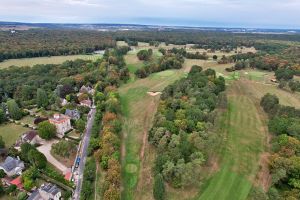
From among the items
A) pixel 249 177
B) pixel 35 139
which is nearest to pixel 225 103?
pixel 249 177

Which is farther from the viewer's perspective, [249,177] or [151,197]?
[249,177]

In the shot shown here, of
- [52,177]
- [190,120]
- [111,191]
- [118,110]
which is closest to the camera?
[111,191]

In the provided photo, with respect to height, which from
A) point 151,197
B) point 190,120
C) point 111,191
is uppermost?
point 190,120

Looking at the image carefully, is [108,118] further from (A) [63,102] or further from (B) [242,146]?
(B) [242,146]

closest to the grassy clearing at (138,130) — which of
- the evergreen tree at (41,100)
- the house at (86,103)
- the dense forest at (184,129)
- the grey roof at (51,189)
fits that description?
the dense forest at (184,129)

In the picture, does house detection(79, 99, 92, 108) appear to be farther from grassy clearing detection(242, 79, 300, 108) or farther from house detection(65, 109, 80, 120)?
grassy clearing detection(242, 79, 300, 108)

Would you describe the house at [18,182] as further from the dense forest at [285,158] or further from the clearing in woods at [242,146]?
the dense forest at [285,158]

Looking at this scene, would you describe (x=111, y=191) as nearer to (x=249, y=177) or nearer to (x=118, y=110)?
(x=249, y=177)

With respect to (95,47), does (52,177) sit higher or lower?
lower
